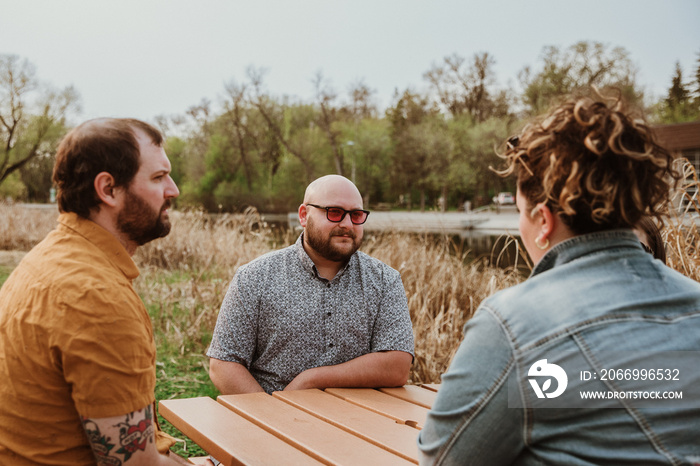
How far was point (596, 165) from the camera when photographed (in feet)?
3.51

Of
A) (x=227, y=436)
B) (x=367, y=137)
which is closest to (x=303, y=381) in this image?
(x=227, y=436)

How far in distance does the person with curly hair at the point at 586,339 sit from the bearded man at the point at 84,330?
67cm

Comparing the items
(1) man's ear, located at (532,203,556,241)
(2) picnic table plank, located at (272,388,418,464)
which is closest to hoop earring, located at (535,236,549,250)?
(1) man's ear, located at (532,203,556,241)

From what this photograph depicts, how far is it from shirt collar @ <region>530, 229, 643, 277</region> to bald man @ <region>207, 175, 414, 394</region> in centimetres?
131

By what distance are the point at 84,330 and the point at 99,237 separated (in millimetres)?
277

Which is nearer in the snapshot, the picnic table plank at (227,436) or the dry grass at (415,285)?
the picnic table plank at (227,436)

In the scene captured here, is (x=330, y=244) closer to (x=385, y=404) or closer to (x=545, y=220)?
(x=385, y=404)

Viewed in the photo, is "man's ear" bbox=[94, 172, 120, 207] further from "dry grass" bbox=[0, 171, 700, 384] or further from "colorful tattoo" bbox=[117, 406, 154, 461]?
"dry grass" bbox=[0, 171, 700, 384]

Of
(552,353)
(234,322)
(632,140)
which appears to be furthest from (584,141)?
(234,322)

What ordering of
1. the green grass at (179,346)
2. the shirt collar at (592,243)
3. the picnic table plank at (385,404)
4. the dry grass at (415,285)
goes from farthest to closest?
the green grass at (179,346)
the dry grass at (415,285)
the picnic table plank at (385,404)
the shirt collar at (592,243)

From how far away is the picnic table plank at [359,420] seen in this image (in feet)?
5.14

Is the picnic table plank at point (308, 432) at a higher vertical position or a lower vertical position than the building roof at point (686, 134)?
lower

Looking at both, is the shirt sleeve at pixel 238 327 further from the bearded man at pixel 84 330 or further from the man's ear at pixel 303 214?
the bearded man at pixel 84 330

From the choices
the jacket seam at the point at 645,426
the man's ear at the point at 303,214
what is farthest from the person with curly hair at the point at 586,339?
the man's ear at the point at 303,214
